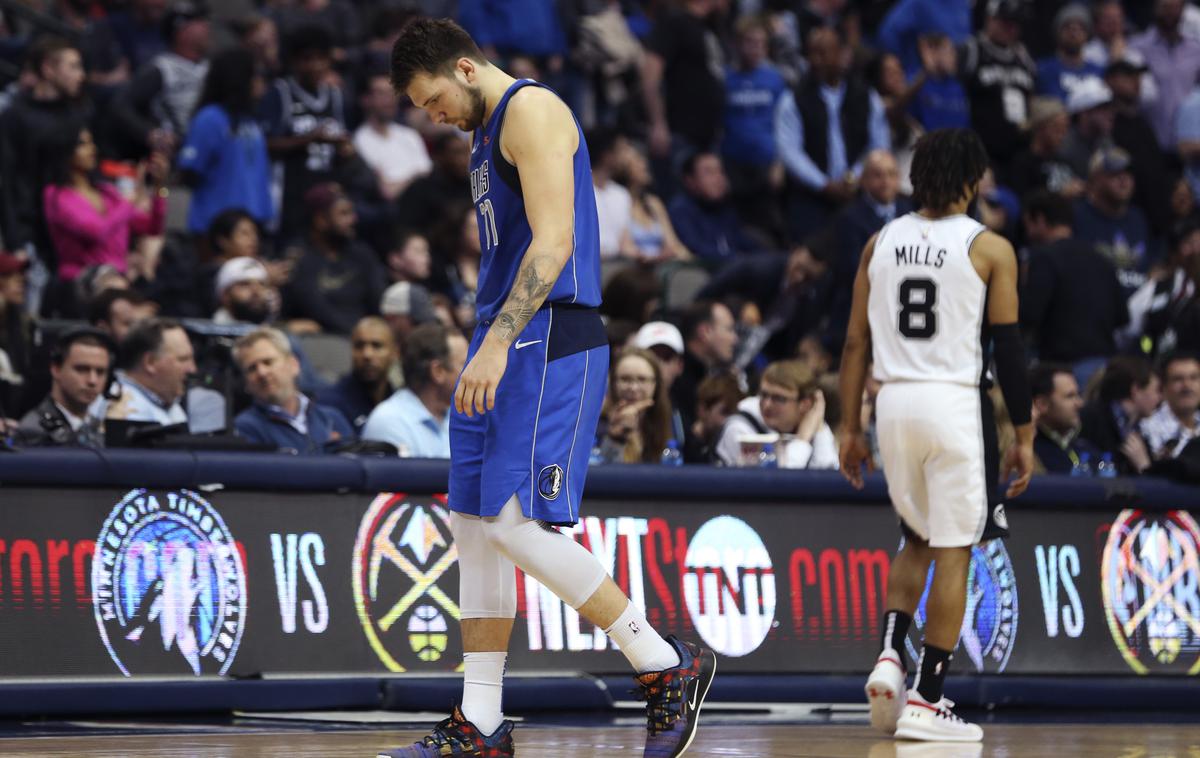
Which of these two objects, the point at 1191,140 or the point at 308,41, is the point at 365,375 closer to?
the point at 308,41

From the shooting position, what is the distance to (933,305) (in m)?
7.10

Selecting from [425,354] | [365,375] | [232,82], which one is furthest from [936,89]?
[425,354]

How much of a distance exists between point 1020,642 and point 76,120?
726 cm

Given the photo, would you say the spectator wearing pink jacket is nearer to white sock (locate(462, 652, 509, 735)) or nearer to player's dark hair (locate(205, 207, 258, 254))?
player's dark hair (locate(205, 207, 258, 254))

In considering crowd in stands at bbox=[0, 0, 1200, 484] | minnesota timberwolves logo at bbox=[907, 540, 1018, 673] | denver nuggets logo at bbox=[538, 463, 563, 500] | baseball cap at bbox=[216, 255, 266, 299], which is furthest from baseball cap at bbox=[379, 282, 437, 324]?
denver nuggets logo at bbox=[538, 463, 563, 500]

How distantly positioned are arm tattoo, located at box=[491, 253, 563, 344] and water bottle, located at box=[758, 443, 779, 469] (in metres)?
3.53

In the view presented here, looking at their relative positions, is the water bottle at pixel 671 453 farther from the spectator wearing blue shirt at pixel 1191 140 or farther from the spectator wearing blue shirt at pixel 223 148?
the spectator wearing blue shirt at pixel 1191 140

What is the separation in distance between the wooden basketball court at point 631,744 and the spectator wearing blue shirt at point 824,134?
8210 millimetres

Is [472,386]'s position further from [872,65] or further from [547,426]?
[872,65]

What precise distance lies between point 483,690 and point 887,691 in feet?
6.39

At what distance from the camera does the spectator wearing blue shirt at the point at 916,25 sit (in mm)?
17500

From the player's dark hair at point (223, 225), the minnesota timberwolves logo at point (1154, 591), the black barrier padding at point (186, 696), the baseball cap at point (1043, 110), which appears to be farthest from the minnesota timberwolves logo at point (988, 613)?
the baseball cap at point (1043, 110)

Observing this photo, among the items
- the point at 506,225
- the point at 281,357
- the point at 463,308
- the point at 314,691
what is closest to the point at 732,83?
the point at 463,308

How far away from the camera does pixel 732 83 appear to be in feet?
53.4
